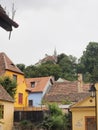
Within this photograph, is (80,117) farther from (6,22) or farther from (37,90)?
(37,90)

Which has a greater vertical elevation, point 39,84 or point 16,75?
point 16,75

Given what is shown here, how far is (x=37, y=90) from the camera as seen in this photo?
57469 millimetres

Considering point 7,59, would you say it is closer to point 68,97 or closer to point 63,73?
point 68,97

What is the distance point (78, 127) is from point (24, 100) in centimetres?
2207

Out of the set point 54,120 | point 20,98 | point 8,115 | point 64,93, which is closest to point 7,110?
point 8,115

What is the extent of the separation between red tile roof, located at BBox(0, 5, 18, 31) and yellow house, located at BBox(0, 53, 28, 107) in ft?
122

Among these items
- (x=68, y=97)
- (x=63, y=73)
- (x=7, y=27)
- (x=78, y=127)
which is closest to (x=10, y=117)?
(x=78, y=127)

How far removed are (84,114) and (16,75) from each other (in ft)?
67.2

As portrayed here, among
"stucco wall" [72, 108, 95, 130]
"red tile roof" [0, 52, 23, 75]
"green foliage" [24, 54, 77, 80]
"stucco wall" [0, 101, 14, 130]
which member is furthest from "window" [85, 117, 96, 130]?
"green foliage" [24, 54, 77, 80]

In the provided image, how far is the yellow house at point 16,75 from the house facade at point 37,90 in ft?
21.3

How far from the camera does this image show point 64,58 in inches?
4139

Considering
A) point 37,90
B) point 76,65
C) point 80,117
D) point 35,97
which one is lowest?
point 80,117

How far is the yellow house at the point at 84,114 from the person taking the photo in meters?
28.0

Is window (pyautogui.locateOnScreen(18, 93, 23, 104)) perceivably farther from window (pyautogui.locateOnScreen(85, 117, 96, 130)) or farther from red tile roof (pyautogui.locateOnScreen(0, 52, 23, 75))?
window (pyautogui.locateOnScreen(85, 117, 96, 130))
